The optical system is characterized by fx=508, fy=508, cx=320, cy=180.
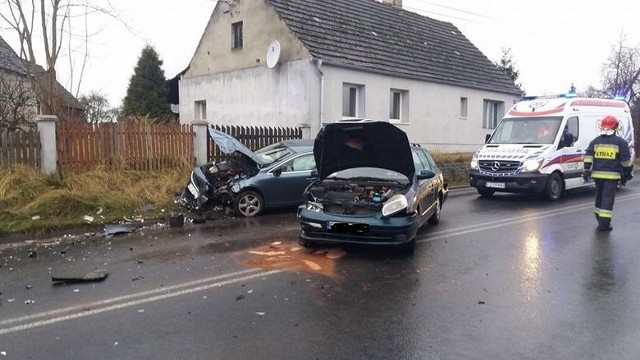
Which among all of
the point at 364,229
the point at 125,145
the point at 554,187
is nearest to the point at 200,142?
the point at 125,145

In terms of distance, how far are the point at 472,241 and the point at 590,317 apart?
3267 mm

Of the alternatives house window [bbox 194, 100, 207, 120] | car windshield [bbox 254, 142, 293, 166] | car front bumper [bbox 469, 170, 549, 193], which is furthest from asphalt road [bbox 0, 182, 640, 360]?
house window [bbox 194, 100, 207, 120]

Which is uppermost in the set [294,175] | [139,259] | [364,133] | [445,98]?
[445,98]

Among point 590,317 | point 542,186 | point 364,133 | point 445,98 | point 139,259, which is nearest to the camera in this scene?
point 590,317

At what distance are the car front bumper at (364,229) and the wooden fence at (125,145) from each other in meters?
7.37

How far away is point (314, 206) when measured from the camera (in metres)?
A: 7.10

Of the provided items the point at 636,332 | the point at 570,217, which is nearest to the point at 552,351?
the point at 636,332

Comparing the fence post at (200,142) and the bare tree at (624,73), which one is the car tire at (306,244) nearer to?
Answer: the fence post at (200,142)

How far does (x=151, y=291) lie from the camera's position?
549 centimetres

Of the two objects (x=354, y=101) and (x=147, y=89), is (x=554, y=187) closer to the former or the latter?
(x=354, y=101)

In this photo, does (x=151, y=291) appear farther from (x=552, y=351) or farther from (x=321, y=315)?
(x=552, y=351)

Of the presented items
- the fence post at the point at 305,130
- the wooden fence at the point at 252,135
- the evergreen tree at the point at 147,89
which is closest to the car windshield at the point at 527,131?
the fence post at the point at 305,130

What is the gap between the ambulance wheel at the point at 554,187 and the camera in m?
12.6

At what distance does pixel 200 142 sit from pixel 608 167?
31.7 ft
